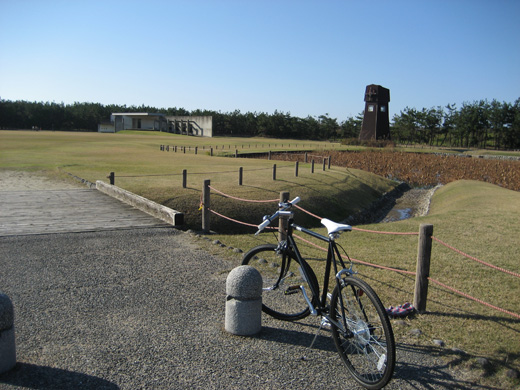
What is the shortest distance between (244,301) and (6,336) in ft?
7.05

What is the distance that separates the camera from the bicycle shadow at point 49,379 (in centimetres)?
353

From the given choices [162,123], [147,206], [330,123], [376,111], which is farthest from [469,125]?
[147,206]

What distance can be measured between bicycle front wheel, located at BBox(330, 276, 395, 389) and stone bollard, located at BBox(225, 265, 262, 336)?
32.8 inches

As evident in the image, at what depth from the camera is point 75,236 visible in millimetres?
8953

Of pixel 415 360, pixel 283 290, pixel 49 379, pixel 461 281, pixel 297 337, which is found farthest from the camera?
pixel 461 281

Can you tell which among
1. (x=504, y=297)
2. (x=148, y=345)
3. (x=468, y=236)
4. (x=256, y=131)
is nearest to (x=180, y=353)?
(x=148, y=345)

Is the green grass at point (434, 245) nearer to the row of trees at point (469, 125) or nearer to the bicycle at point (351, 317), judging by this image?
the bicycle at point (351, 317)

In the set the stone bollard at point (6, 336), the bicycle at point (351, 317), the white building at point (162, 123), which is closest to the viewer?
the bicycle at point (351, 317)

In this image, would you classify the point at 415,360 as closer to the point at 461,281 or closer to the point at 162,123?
the point at 461,281

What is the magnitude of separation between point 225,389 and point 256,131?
343 ft

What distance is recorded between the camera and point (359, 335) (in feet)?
12.5

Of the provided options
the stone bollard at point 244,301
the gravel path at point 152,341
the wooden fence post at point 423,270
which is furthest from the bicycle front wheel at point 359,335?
the wooden fence post at point 423,270

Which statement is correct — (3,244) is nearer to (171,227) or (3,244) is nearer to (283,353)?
(171,227)

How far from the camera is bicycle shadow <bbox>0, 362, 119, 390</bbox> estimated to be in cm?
353
